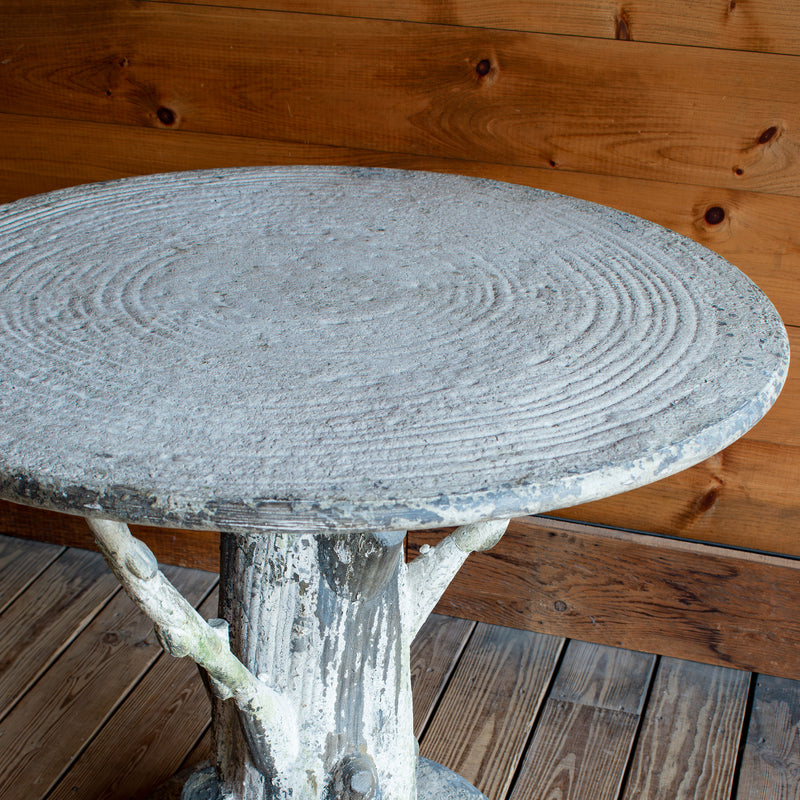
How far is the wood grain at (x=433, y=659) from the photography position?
1550 mm

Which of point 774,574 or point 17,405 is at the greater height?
point 17,405

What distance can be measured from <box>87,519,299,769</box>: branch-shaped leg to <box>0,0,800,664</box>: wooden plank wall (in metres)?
0.87

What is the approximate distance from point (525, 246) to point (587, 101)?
0.49 metres

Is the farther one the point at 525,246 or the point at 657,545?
the point at 657,545

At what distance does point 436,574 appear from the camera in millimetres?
1079

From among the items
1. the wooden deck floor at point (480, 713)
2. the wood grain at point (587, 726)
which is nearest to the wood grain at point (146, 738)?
the wooden deck floor at point (480, 713)

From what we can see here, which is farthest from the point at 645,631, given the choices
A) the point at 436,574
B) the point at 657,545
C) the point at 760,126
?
the point at 760,126

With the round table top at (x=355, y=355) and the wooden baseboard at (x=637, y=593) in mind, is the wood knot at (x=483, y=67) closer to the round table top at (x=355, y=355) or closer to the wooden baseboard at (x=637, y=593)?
the round table top at (x=355, y=355)

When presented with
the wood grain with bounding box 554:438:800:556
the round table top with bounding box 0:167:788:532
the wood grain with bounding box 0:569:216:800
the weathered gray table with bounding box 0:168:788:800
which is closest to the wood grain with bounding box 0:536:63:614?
the wood grain with bounding box 0:569:216:800

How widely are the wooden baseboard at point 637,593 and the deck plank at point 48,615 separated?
0.60 metres

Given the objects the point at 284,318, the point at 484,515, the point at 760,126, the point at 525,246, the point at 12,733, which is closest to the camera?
the point at 484,515

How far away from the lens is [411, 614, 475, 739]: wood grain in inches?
61.0

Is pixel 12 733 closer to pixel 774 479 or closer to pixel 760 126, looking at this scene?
pixel 774 479

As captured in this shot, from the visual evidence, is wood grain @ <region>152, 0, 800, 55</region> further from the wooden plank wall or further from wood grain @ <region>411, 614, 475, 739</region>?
wood grain @ <region>411, 614, 475, 739</region>
